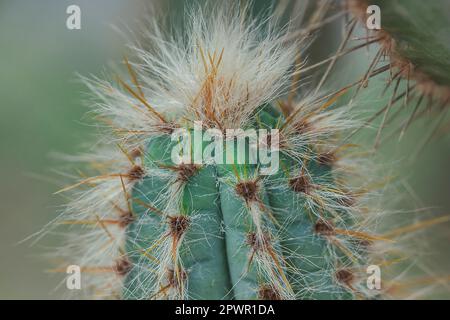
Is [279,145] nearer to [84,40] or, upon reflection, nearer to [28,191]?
[84,40]

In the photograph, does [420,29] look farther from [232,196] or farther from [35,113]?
[35,113]

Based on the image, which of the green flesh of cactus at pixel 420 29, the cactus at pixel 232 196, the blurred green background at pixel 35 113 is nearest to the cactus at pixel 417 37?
the green flesh of cactus at pixel 420 29

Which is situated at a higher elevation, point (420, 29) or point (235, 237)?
point (420, 29)

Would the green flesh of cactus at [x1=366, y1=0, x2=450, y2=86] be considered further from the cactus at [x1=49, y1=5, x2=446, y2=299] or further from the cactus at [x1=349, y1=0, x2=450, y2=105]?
the cactus at [x1=49, y1=5, x2=446, y2=299]

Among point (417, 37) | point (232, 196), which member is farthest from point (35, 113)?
point (417, 37)

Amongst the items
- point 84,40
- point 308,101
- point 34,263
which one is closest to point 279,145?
point 308,101

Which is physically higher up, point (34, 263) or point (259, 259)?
point (259, 259)
